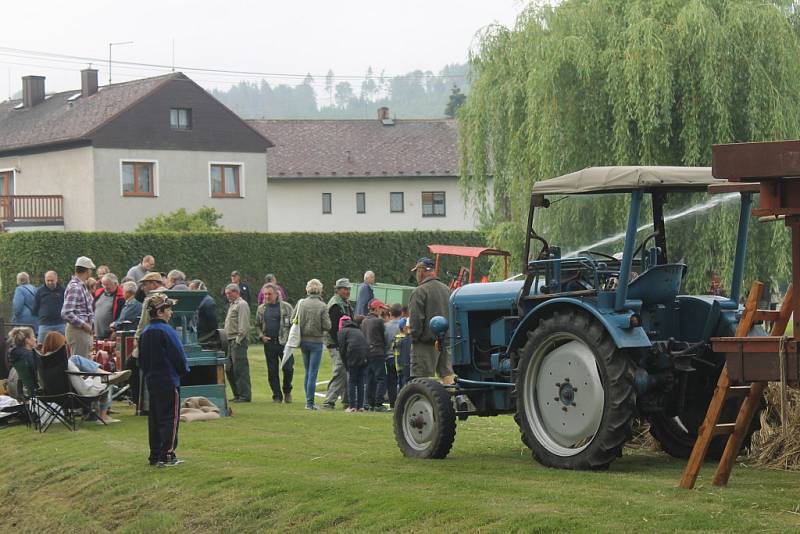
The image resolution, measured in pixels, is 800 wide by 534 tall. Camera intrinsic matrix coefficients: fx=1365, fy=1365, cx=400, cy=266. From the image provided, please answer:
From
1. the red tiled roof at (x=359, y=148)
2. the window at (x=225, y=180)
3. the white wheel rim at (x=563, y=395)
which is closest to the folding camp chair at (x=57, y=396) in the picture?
the white wheel rim at (x=563, y=395)

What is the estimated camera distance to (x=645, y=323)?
1178 centimetres

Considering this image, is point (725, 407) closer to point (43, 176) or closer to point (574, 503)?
point (574, 503)

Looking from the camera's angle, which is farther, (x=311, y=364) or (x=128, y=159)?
(x=128, y=159)

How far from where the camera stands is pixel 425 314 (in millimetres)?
16484

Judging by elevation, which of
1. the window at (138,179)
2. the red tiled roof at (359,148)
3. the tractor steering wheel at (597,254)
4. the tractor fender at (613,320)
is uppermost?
the red tiled roof at (359,148)

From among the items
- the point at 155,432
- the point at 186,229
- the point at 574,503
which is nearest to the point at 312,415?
the point at 155,432

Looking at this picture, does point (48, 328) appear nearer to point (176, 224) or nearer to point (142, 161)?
point (176, 224)

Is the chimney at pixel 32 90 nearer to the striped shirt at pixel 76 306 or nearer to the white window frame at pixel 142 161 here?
the white window frame at pixel 142 161

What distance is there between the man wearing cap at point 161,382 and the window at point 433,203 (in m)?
52.9

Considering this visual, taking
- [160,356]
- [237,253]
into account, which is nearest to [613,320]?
[160,356]

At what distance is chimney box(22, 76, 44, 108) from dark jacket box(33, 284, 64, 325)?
42.9 m

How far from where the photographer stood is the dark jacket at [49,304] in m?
20.3

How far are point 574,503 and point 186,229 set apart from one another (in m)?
37.4

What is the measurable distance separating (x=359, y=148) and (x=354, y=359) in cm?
4955
